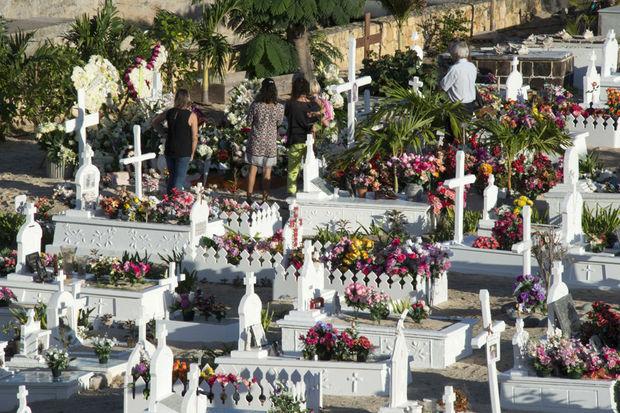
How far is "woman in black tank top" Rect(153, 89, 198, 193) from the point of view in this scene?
21.0 m

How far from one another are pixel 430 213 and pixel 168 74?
28.0 feet

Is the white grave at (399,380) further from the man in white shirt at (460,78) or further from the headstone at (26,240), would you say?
the man in white shirt at (460,78)

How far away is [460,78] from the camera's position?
22469mm

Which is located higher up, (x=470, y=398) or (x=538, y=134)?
(x=538, y=134)

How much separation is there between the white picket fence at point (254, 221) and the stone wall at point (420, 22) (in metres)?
11.7

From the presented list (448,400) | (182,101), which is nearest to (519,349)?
(448,400)

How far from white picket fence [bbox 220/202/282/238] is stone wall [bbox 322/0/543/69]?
11.7 metres

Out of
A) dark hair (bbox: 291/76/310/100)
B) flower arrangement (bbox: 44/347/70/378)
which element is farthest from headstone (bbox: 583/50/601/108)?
flower arrangement (bbox: 44/347/70/378)

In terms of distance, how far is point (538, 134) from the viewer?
2209 centimetres

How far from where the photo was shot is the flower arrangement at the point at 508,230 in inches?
754

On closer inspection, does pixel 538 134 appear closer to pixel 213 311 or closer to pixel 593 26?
pixel 213 311

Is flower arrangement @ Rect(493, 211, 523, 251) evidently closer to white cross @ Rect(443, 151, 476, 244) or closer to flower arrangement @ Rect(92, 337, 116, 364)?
white cross @ Rect(443, 151, 476, 244)

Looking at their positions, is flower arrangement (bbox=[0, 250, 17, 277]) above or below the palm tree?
below

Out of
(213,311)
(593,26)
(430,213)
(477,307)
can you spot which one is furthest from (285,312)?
(593,26)
